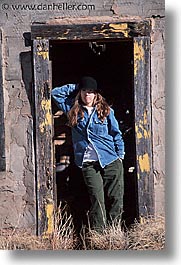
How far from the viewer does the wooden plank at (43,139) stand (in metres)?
4.33

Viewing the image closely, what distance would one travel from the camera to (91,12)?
14.1 feet

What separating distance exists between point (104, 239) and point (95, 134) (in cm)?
64

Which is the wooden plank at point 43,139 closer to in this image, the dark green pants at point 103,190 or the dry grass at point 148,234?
the dark green pants at point 103,190

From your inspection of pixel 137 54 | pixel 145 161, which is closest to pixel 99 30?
pixel 137 54

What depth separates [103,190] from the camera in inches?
179

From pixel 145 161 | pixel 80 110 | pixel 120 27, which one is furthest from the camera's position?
pixel 80 110

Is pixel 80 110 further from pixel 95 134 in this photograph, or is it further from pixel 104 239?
pixel 104 239

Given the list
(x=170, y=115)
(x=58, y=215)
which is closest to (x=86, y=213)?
(x=58, y=215)

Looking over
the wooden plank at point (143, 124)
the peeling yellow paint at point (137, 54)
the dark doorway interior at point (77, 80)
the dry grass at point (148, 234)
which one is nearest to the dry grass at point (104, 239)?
the dry grass at point (148, 234)

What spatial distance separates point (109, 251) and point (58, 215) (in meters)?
0.41

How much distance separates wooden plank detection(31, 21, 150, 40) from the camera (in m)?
4.27

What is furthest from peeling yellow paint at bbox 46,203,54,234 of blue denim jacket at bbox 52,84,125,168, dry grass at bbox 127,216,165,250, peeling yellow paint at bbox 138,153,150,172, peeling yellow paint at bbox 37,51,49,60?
peeling yellow paint at bbox 37,51,49,60

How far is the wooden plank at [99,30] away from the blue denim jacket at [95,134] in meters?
0.38

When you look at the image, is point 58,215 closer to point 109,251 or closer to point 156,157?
point 109,251
